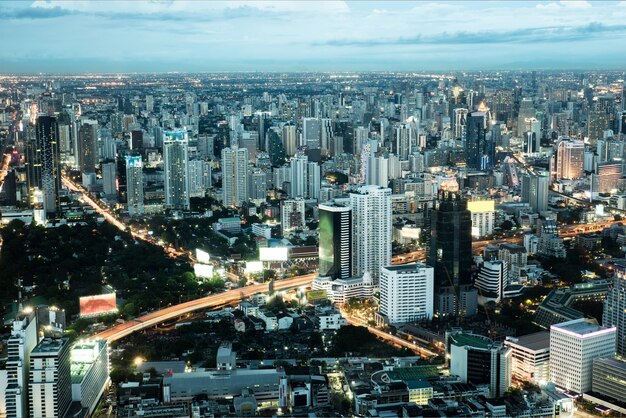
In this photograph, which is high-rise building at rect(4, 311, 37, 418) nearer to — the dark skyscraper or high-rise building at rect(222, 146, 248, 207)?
high-rise building at rect(222, 146, 248, 207)

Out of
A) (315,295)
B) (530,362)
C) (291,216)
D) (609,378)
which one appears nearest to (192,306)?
(315,295)

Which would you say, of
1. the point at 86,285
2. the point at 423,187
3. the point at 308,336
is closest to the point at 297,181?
the point at 423,187

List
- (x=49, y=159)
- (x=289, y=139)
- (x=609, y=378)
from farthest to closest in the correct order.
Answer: (x=289, y=139) < (x=49, y=159) < (x=609, y=378)

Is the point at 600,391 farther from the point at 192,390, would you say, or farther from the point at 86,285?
the point at 86,285

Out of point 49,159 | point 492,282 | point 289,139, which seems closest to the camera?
point 492,282

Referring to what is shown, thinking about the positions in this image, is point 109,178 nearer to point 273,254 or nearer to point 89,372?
point 273,254

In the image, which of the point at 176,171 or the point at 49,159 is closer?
the point at 49,159
